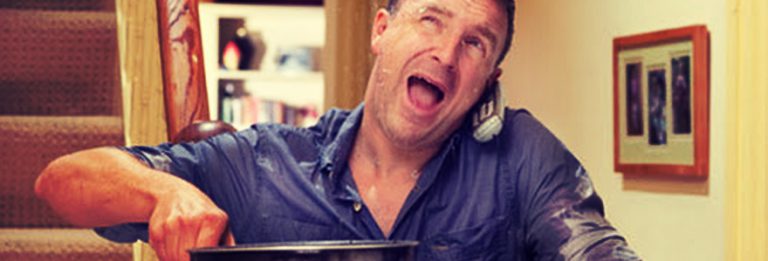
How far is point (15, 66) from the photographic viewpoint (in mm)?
2852

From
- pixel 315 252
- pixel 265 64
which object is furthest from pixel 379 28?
pixel 265 64

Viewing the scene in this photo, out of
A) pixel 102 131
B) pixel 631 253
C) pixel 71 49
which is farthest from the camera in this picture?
pixel 71 49

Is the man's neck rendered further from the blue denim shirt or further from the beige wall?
the beige wall

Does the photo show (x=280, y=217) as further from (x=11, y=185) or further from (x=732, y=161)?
(x=732, y=161)

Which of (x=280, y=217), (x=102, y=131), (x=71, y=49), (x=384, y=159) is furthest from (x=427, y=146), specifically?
(x=71, y=49)

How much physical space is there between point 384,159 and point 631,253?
330 mm

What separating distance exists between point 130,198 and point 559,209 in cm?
46

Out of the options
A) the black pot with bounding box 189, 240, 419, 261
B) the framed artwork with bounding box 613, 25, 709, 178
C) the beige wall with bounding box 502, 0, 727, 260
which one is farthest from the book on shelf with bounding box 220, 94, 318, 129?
the black pot with bounding box 189, 240, 419, 261

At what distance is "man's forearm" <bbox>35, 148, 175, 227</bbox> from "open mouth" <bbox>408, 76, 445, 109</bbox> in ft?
0.94

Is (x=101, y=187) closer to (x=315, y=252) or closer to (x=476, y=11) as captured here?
Result: (x=476, y=11)

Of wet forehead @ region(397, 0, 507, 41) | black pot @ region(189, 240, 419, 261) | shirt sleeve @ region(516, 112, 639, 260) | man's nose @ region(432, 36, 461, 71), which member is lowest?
shirt sleeve @ region(516, 112, 639, 260)

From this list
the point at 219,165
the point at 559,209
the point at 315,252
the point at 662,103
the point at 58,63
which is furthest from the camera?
the point at 662,103

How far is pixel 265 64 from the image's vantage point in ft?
23.3

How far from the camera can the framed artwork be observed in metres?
3.01
